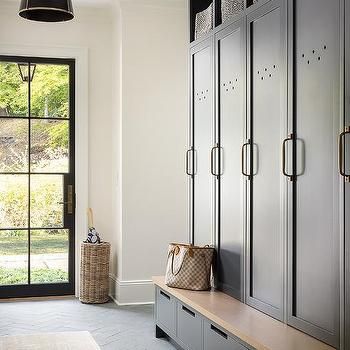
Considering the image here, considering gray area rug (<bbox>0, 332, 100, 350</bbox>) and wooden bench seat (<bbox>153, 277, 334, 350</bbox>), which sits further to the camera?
wooden bench seat (<bbox>153, 277, 334, 350</bbox>)

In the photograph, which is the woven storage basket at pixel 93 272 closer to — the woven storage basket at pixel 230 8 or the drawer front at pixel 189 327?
the drawer front at pixel 189 327

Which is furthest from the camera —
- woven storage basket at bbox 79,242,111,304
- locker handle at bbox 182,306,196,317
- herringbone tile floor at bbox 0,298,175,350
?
woven storage basket at bbox 79,242,111,304

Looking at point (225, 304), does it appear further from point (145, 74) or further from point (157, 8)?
point (157, 8)

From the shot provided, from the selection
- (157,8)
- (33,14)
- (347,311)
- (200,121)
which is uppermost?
(157,8)

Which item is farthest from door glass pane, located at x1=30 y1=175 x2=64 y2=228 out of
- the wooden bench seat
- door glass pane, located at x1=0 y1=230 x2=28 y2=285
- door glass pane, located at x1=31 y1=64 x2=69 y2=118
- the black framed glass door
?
the wooden bench seat

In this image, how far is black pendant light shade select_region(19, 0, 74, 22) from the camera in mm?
3018

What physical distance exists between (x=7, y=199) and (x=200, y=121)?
2.36 m

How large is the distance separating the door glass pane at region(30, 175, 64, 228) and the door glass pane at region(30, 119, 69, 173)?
0.10 m

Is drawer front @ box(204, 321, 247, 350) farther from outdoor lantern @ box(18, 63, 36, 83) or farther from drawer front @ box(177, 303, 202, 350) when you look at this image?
outdoor lantern @ box(18, 63, 36, 83)

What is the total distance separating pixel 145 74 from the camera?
6.05 metres

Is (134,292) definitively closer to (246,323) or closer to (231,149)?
(231,149)

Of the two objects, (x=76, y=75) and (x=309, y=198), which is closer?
(x=309, y=198)

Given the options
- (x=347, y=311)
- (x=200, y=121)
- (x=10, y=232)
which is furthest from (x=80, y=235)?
(x=347, y=311)

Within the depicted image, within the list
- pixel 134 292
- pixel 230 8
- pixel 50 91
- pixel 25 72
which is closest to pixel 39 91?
pixel 50 91
